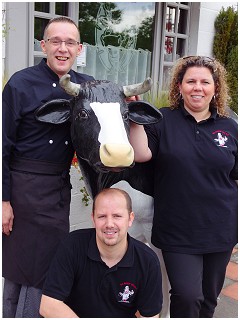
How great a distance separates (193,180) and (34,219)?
2.56ft

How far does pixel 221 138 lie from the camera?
2.10 metres

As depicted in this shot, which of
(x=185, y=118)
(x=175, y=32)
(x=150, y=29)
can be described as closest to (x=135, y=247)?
(x=185, y=118)

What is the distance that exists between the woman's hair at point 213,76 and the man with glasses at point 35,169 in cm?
48

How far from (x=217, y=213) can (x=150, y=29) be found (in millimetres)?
3496

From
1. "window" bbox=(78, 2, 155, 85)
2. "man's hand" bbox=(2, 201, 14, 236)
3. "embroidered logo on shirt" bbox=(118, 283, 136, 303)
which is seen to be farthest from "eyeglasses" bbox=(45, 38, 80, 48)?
"window" bbox=(78, 2, 155, 85)

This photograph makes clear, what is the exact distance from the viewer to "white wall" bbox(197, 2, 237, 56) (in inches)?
212

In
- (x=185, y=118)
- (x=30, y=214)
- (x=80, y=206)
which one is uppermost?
(x=185, y=118)

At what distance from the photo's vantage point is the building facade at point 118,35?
3.49m

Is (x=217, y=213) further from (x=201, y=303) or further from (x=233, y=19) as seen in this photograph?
(x=233, y=19)

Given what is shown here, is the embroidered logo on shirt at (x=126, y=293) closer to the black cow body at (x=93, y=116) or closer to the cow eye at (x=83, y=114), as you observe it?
the black cow body at (x=93, y=116)

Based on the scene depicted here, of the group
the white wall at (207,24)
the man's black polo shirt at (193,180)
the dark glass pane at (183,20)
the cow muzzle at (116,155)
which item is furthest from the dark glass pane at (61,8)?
the cow muzzle at (116,155)

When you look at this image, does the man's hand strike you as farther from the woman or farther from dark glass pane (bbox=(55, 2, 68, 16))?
dark glass pane (bbox=(55, 2, 68, 16))

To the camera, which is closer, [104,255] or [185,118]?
[104,255]

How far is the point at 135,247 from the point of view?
193 cm
